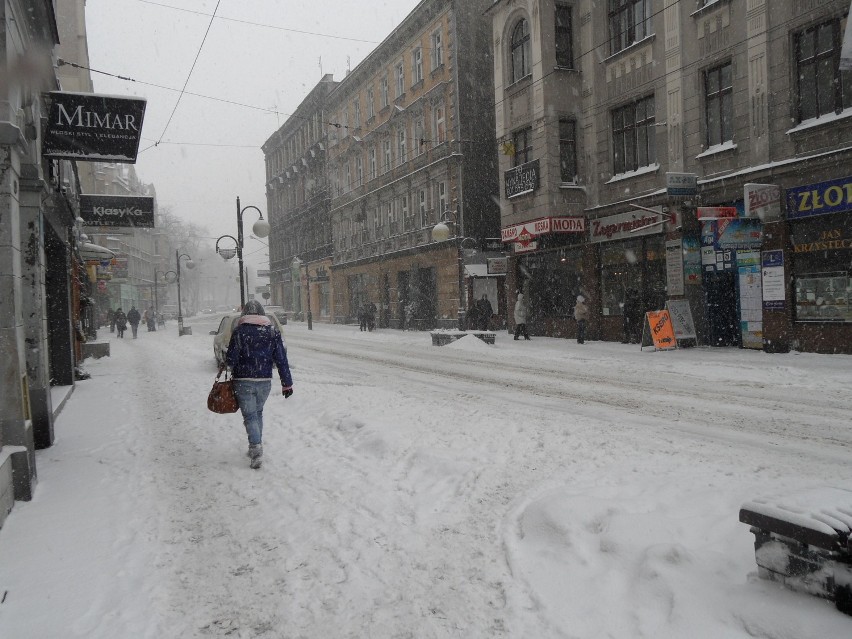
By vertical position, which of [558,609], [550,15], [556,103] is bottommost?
[558,609]

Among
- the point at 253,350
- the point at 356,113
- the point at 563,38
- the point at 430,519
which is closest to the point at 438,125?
the point at 563,38

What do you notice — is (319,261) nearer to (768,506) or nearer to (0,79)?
(0,79)

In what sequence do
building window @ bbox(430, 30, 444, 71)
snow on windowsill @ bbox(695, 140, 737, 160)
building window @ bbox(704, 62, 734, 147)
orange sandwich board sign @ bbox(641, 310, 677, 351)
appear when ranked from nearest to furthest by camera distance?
snow on windowsill @ bbox(695, 140, 737, 160) < building window @ bbox(704, 62, 734, 147) < orange sandwich board sign @ bbox(641, 310, 677, 351) < building window @ bbox(430, 30, 444, 71)

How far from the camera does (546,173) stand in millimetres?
19984

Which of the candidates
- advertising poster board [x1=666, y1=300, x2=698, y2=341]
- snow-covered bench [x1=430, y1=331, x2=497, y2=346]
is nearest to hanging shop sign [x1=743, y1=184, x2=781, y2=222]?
advertising poster board [x1=666, y1=300, x2=698, y2=341]

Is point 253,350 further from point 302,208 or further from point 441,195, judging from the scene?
point 302,208

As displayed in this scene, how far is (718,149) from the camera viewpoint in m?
15.2

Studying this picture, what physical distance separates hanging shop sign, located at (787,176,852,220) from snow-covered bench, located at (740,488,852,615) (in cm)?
1183

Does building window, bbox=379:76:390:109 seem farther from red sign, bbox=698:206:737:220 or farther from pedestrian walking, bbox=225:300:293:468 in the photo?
pedestrian walking, bbox=225:300:293:468

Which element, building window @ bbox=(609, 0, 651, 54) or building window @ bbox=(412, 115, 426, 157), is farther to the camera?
building window @ bbox=(412, 115, 426, 157)

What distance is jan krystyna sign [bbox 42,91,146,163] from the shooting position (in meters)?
6.79

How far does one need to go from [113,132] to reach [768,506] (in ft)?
24.0

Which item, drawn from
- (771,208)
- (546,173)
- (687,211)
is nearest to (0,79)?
(771,208)

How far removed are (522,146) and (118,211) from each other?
14.1 m
